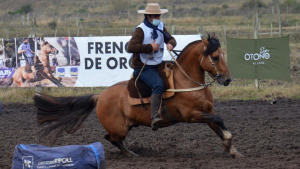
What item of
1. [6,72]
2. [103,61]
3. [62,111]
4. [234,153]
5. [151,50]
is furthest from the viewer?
[6,72]

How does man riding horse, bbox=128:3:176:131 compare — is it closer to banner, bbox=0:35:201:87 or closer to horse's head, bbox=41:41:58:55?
banner, bbox=0:35:201:87

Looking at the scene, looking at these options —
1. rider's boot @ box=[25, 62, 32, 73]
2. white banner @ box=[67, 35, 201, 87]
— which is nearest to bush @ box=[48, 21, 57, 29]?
rider's boot @ box=[25, 62, 32, 73]

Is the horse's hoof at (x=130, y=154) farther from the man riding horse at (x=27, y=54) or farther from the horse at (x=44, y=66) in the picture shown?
the man riding horse at (x=27, y=54)

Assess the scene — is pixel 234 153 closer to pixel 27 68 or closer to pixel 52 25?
pixel 27 68

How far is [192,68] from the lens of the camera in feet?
22.3

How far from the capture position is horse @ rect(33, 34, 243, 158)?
6.57 m

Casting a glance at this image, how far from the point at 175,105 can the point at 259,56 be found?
280 inches

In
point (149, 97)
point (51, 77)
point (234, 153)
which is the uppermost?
point (149, 97)

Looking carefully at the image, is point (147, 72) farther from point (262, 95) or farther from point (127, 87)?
point (262, 95)

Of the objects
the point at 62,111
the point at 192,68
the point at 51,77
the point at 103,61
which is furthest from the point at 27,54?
the point at 192,68

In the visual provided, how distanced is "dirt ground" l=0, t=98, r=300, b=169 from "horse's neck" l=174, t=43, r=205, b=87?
1.13 metres

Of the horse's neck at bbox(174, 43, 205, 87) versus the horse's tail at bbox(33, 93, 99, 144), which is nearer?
the horse's neck at bbox(174, 43, 205, 87)

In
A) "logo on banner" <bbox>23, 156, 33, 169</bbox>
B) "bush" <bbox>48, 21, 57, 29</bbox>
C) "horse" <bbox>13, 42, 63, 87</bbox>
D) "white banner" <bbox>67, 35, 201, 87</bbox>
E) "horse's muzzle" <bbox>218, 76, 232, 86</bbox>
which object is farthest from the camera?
"bush" <bbox>48, 21, 57, 29</bbox>

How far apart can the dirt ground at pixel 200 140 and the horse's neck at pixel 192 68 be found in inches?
44.4
